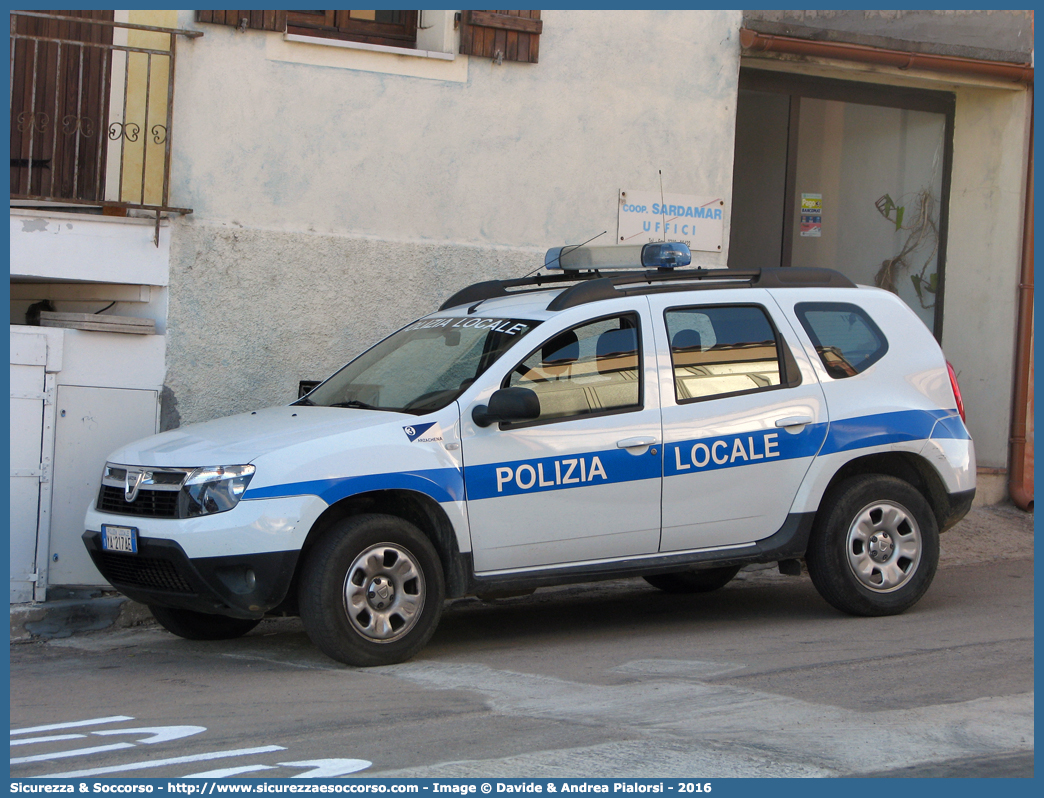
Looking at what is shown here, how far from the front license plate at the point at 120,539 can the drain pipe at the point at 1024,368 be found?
846 cm

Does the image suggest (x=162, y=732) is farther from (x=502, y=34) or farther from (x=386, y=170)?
(x=502, y=34)

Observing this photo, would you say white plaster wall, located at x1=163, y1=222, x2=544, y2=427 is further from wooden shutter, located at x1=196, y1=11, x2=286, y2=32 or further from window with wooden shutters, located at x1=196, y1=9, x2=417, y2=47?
window with wooden shutters, located at x1=196, y1=9, x2=417, y2=47

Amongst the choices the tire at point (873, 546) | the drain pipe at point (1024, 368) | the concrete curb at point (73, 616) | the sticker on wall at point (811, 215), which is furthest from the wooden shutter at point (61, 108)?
the drain pipe at point (1024, 368)

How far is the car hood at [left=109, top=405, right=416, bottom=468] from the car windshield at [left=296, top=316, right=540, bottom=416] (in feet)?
0.65

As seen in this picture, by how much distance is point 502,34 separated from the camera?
10016mm

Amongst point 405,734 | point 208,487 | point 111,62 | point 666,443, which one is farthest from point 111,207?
point 405,734

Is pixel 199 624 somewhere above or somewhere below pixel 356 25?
below

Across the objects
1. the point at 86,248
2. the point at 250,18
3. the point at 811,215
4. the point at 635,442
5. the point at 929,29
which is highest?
the point at 929,29

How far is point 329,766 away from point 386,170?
6006 mm

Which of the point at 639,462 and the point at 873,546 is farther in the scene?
the point at 873,546

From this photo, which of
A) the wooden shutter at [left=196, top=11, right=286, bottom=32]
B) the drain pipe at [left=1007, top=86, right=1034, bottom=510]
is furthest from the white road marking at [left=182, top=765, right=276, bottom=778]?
the drain pipe at [left=1007, top=86, right=1034, bottom=510]

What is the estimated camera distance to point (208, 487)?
20.4ft

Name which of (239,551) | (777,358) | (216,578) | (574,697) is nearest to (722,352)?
(777,358)

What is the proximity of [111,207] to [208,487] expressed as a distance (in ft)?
11.7
